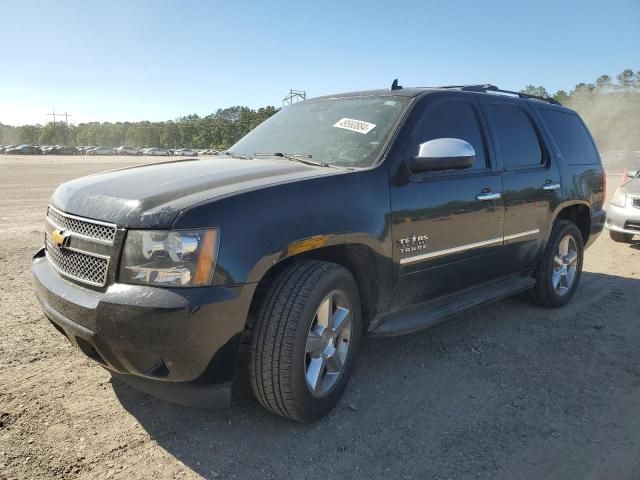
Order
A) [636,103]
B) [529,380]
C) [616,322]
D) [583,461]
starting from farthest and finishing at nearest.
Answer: [636,103] < [616,322] < [529,380] < [583,461]

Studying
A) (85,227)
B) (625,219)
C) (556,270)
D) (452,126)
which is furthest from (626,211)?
(85,227)

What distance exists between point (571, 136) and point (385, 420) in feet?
12.3

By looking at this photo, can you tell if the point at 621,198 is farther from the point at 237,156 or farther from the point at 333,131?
the point at 237,156

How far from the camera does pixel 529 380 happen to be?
3410 mm

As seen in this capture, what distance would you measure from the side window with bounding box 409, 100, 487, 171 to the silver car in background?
5.45 meters

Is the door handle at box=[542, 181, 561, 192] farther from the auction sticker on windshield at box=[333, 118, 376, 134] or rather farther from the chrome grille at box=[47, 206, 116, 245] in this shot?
the chrome grille at box=[47, 206, 116, 245]

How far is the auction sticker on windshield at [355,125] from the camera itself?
11.3 ft

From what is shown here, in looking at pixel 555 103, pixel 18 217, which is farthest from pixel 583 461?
pixel 18 217

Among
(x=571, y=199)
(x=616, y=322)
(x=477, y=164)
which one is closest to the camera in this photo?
(x=477, y=164)

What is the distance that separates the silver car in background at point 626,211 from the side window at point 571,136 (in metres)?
3.19

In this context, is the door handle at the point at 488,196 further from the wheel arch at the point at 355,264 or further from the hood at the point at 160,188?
the hood at the point at 160,188

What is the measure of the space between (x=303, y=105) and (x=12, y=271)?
12.4 feet

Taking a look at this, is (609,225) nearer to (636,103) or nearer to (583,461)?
(583,461)

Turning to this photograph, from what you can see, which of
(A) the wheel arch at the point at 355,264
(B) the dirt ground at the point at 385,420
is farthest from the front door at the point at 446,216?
(B) the dirt ground at the point at 385,420
